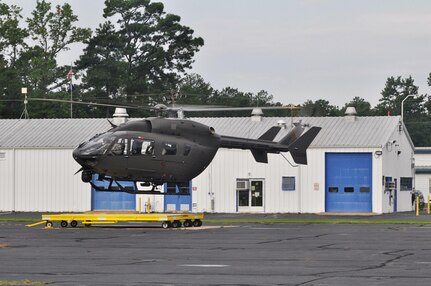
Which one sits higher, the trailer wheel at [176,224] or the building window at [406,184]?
the building window at [406,184]

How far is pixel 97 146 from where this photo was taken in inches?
1751

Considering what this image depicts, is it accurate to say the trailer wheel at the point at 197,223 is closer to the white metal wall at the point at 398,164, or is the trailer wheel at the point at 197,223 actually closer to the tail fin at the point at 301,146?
the tail fin at the point at 301,146

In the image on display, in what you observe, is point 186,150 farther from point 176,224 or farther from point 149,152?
point 176,224

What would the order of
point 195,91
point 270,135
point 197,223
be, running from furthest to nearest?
point 195,91 < point 270,135 < point 197,223

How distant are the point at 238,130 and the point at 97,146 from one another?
27.8m

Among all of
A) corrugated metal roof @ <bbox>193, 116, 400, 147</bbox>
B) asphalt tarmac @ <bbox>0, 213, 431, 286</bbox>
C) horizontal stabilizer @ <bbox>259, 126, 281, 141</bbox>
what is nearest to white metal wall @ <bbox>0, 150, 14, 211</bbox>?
corrugated metal roof @ <bbox>193, 116, 400, 147</bbox>

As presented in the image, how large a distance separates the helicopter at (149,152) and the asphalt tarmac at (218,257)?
264 cm

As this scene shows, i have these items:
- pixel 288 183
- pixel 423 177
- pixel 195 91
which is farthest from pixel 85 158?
pixel 195 91

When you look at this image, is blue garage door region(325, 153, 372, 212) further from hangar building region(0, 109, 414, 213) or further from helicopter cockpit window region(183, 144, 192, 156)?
helicopter cockpit window region(183, 144, 192, 156)

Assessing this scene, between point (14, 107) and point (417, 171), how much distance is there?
4376 centimetres

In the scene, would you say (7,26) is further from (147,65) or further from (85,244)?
(85,244)

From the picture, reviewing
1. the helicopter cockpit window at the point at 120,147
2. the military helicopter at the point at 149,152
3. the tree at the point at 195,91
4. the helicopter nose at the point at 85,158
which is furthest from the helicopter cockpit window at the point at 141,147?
the tree at the point at 195,91

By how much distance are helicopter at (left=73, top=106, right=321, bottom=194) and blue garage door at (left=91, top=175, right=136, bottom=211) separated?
2173 cm

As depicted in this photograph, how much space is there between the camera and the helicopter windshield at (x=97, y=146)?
44.3 meters
